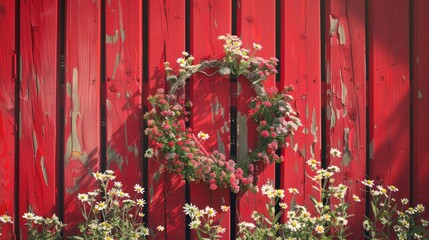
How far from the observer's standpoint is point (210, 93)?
3.97 metres

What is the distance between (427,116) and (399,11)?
747 mm

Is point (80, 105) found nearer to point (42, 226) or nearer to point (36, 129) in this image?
point (36, 129)

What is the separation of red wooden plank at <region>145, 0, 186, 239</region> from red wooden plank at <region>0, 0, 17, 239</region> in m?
0.88

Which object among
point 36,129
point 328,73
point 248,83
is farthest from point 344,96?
point 36,129

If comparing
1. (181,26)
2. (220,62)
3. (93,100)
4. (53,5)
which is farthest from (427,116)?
(53,5)

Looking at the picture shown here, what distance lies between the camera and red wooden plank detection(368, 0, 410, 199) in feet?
13.6

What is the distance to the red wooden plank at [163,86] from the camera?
3.94 meters

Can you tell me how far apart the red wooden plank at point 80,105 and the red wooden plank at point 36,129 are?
91 mm

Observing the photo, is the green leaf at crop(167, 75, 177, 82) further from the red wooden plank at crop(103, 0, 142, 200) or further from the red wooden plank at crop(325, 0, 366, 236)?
the red wooden plank at crop(325, 0, 366, 236)

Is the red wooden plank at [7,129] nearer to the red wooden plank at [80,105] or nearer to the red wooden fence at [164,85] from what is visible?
the red wooden fence at [164,85]

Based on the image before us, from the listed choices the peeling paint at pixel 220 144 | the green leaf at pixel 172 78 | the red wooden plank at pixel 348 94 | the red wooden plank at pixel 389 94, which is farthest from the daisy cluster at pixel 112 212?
the red wooden plank at pixel 389 94

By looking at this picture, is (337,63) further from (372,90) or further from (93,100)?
(93,100)

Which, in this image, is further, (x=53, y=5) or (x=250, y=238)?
(x=53, y=5)

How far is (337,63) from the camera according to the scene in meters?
4.10
